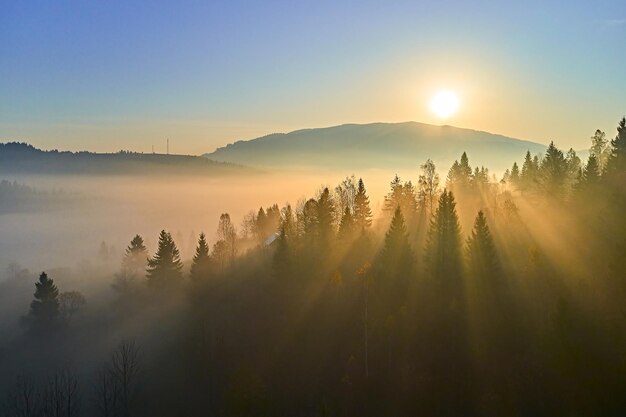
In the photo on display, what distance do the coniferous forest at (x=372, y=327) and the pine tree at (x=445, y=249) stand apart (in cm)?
17

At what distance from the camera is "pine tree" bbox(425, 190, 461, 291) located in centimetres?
5503

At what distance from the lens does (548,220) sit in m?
67.6

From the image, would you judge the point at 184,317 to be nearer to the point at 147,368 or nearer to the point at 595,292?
the point at 147,368

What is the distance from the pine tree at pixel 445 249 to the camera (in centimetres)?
5503

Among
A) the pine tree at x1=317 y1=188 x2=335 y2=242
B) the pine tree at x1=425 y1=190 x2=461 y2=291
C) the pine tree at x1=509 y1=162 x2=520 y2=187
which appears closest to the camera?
the pine tree at x1=425 y1=190 x2=461 y2=291

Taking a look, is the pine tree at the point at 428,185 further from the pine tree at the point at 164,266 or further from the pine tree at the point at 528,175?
the pine tree at the point at 164,266

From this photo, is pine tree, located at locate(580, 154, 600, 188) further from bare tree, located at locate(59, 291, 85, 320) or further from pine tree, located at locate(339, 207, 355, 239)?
bare tree, located at locate(59, 291, 85, 320)

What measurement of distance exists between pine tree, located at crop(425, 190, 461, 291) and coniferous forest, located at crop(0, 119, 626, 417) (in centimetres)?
17

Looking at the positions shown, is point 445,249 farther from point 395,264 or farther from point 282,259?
point 282,259

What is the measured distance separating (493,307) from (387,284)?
40.5ft

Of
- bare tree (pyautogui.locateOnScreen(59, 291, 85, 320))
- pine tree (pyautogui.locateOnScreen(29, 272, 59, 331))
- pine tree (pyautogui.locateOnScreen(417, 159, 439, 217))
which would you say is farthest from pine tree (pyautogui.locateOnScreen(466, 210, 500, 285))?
bare tree (pyautogui.locateOnScreen(59, 291, 85, 320))

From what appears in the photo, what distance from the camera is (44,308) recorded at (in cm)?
6862

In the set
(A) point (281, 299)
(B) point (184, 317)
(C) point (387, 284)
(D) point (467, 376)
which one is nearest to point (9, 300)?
(B) point (184, 317)

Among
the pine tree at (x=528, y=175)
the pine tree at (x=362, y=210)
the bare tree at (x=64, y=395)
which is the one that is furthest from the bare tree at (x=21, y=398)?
the pine tree at (x=528, y=175)
